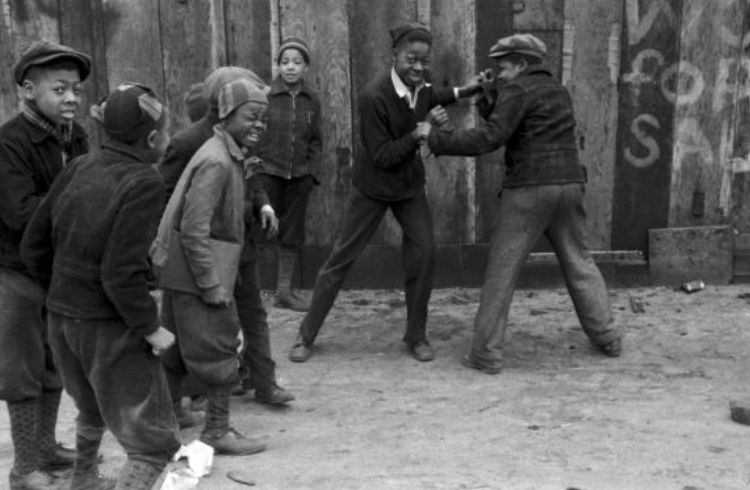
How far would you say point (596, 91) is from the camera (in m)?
6.87

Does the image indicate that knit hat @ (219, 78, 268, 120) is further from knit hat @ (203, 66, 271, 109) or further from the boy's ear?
the boy's ear

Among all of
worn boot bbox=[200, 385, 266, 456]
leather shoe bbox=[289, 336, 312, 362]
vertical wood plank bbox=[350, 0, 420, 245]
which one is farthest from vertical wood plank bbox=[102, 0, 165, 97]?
worn boot bbox=[200, 385, 266, 456]

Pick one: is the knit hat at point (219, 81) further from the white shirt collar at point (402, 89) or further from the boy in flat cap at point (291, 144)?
the boy in flat cap at point (291, 144)

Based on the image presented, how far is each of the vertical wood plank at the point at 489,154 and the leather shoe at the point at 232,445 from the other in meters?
3.18

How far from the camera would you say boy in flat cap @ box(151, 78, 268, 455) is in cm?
415

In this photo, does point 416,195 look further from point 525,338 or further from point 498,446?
point 498,446

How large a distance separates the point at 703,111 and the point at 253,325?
406 cm

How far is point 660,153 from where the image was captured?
6.97m

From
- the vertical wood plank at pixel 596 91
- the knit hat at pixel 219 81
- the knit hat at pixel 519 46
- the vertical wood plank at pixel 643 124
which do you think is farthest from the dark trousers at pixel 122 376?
the vertical wood plank at pixel 643 124

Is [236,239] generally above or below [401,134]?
below

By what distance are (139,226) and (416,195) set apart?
2770mm

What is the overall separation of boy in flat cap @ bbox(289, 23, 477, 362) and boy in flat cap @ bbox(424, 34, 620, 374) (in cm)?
26

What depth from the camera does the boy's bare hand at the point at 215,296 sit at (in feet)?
13.8

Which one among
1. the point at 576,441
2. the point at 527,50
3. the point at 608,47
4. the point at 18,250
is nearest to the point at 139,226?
the point at 18,250
